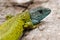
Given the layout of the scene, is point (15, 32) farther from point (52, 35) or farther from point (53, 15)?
point (53, 15)

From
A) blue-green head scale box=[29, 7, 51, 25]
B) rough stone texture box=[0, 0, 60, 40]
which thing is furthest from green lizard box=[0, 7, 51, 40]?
rough stone texture box=[0, 0, 60, 40]

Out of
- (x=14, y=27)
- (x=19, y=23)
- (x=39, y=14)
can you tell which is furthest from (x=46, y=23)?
(x=14, y=27)

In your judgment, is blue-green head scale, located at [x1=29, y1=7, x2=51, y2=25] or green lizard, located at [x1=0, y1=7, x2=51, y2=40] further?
blue-green head scale, located at [x1=29, y1=7, x2=51, y2=25]

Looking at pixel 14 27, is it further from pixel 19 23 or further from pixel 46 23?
pixel 46 23

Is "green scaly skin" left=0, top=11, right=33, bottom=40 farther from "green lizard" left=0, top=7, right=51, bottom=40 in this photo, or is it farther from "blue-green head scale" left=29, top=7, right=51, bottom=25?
"blue-green head scale" left=29, top=7, right=51, bottom=25

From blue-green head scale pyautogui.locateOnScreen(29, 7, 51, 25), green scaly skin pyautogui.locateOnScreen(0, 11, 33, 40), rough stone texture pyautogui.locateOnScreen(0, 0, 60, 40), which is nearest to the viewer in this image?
green scaly skin pyautogui.locateOnScreen(0, 11, 33, 40)

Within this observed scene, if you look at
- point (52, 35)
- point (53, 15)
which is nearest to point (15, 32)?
point (52, 35)

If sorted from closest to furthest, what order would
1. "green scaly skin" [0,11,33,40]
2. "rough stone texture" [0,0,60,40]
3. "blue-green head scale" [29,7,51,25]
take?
"green scaly skin" [0,11,33,40] < "rough stone texture" [0,0,60,40] < "blue-green head scale" [29,7,51,25]

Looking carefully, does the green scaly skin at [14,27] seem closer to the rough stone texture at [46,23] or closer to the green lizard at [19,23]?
the green lizard at [19,23]
